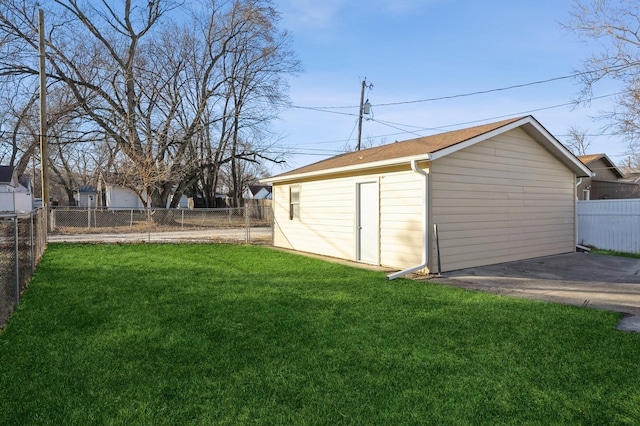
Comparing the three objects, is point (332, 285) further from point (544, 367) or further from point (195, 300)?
point (544, 367)

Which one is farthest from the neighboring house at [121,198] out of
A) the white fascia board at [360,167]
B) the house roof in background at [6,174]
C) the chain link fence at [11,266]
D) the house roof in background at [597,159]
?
the house roof in background at [597,159]

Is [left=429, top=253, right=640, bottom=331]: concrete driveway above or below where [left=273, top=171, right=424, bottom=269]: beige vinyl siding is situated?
below

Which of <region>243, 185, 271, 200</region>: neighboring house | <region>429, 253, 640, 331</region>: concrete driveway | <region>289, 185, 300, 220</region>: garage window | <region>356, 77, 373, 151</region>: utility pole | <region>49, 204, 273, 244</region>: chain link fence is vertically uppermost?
<region>356, 77, 373, 151</region>: utility pole

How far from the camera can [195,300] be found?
6055 mm

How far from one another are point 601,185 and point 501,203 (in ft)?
63.3

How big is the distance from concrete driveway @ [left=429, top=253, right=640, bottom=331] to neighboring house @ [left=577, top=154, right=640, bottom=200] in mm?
14353

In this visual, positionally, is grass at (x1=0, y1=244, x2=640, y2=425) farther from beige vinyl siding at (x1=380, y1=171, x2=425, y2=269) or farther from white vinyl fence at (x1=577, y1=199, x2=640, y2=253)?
white vinyl fence at (x1=577, y1=199, x2=640, y2=253)

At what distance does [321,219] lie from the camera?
11727 millimetres

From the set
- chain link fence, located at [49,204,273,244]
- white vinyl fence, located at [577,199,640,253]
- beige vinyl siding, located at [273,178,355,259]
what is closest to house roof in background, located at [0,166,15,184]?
chain link fence, located at [49,204,273,244]

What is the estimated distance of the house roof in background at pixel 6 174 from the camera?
1220 inches

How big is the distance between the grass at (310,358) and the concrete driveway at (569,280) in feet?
2.29

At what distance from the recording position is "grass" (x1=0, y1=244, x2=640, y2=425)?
2.83 metres

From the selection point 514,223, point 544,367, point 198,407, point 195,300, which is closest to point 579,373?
point 544,367

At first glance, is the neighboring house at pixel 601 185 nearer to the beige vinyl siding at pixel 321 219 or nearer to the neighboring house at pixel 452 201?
the neighboring house at pixel 452 201
